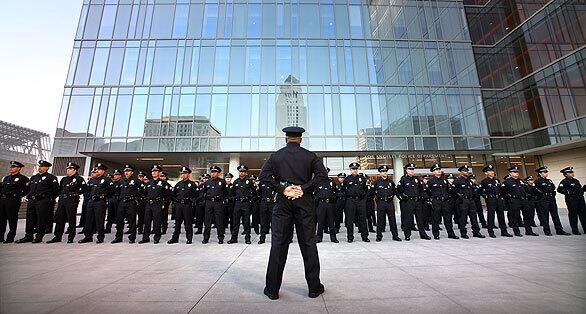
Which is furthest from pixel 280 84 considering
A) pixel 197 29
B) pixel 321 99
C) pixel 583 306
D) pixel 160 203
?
pixel 583 306

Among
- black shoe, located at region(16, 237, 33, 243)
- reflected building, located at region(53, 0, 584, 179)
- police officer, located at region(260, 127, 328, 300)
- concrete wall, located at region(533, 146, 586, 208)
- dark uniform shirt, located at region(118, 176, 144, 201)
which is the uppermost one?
reflected building, located at region(53, 0, 584, 179)

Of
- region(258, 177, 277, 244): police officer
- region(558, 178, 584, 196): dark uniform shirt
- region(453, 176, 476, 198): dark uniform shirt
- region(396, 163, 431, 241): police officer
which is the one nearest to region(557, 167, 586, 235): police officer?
region(558, 178, 584, 196): dark uniform shirt

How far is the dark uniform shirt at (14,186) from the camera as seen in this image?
7.22m

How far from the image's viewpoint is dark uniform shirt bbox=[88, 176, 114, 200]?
7500 mm

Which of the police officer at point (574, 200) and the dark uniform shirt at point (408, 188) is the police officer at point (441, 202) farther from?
the police officer at point (574, 200)

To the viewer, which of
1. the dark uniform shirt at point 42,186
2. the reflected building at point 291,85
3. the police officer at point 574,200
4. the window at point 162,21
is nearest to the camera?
the dark uniform shirt at point 42,186

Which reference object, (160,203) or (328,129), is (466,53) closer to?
(328,129)

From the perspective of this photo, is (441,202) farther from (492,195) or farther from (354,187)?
(354,187)

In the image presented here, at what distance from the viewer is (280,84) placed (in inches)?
782

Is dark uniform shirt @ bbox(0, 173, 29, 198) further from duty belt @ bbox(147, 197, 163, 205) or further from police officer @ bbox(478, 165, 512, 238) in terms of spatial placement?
police officer @ bbox(478, 165, 512, 238)

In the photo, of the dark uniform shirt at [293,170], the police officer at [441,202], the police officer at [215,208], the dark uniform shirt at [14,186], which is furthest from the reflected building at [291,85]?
the dark uniform shirt at [293,170]

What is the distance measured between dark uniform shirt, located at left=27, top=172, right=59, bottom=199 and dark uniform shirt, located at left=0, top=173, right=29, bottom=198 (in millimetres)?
313

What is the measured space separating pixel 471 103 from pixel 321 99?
11923mm

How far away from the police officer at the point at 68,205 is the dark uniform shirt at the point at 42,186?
19 centimetres
